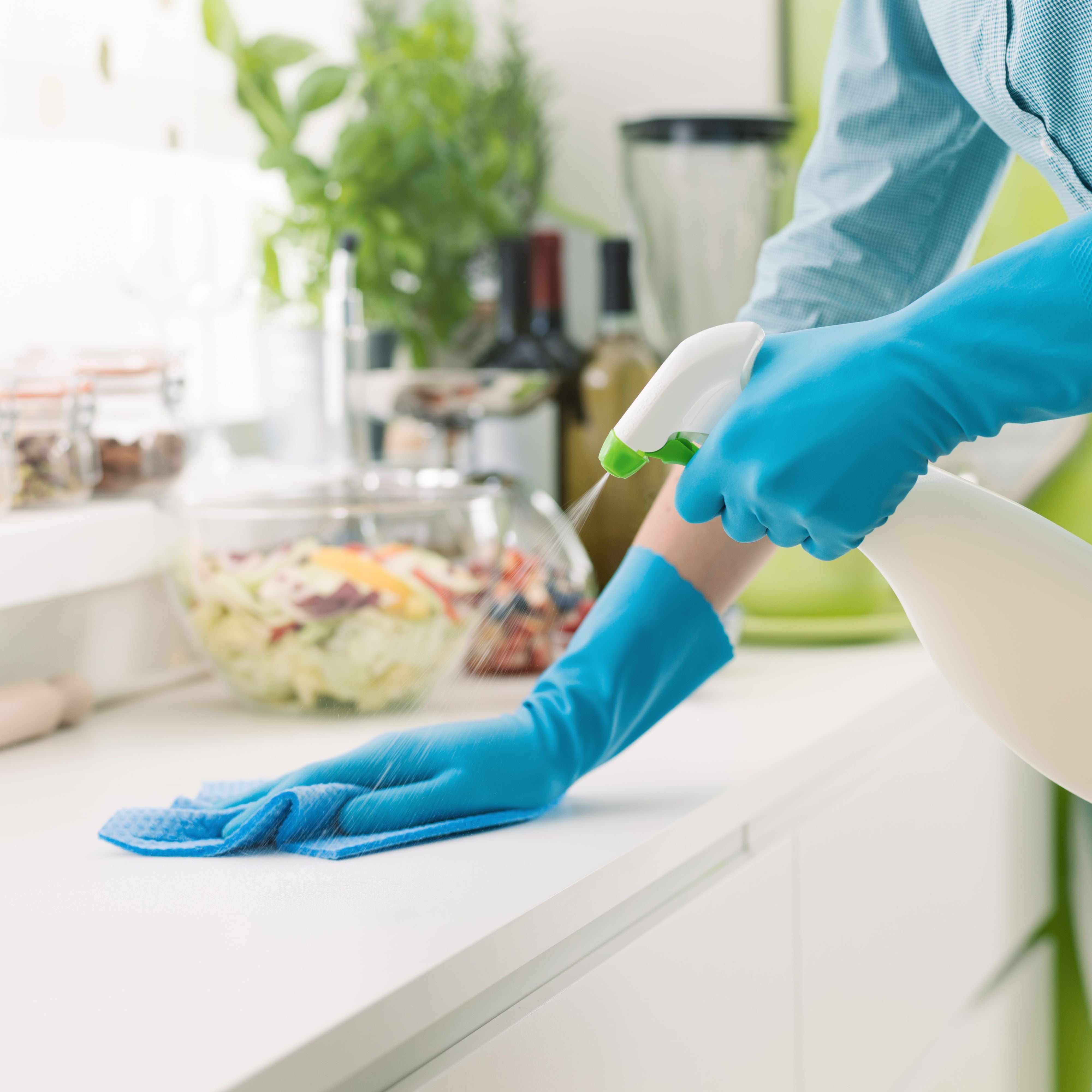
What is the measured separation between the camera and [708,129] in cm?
128

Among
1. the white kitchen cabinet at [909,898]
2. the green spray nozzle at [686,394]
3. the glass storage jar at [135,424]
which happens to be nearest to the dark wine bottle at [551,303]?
the glass storage jar at [135,424]

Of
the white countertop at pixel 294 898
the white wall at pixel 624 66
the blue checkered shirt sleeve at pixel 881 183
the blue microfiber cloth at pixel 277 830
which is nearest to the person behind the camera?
the white countertop at pixel 294 898

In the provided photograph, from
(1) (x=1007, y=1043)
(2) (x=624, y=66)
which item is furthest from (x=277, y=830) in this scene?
(2) (x=624, y=66)

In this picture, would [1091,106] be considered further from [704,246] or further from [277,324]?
[277,324]

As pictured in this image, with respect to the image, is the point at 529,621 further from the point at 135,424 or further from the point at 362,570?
the point at 135,424

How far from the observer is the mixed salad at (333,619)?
2.74ft

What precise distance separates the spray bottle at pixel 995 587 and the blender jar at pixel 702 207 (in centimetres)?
79

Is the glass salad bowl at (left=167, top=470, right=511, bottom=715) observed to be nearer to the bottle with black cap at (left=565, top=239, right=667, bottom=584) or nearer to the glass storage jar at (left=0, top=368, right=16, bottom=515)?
the glass storage jar at (left=0, top=368, right=16, bottom=515)

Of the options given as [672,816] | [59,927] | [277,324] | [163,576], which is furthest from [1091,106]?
[277,324]

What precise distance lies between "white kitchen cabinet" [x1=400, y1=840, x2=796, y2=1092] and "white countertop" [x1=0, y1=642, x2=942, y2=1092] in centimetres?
2

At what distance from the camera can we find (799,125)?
142cm

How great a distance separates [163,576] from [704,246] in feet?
2.21

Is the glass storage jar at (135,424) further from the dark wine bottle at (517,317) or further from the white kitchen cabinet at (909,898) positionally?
the white kitchen cabinet at (909,898)

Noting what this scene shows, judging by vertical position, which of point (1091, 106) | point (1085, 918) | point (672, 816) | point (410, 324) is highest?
point (1091, 106)
